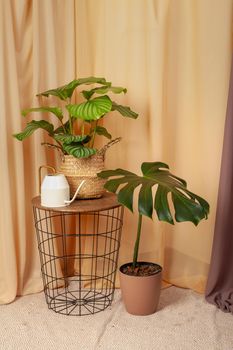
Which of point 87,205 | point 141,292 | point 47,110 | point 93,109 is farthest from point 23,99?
point 141,292

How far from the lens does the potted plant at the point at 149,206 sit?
1756mm

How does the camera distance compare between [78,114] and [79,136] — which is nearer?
[78,114]

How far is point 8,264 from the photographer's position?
2.27 metres

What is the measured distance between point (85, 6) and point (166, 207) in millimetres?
1329

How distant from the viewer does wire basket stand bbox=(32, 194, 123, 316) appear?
228 centimetres

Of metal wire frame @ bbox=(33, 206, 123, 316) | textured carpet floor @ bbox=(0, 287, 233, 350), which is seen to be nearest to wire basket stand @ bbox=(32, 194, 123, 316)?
metal wire frame @ bbox=(33, 206, 123, 316)

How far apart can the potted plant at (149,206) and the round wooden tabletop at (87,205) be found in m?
0.12

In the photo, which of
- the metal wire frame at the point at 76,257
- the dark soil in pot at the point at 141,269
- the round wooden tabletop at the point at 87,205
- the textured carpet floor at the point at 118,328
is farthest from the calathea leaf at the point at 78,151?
the textured carpet floor at the point at 118,328

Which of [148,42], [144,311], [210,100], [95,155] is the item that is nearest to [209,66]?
[210,100]

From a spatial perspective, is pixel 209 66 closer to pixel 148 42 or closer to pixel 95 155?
pixel 148 42

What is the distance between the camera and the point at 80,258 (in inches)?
88.5

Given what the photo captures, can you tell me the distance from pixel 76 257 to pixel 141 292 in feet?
1.96

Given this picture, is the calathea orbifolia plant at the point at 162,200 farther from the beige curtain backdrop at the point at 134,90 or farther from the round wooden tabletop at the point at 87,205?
the beige curtain backdrop at the point at 134,90

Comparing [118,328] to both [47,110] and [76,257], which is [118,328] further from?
[47,110]
